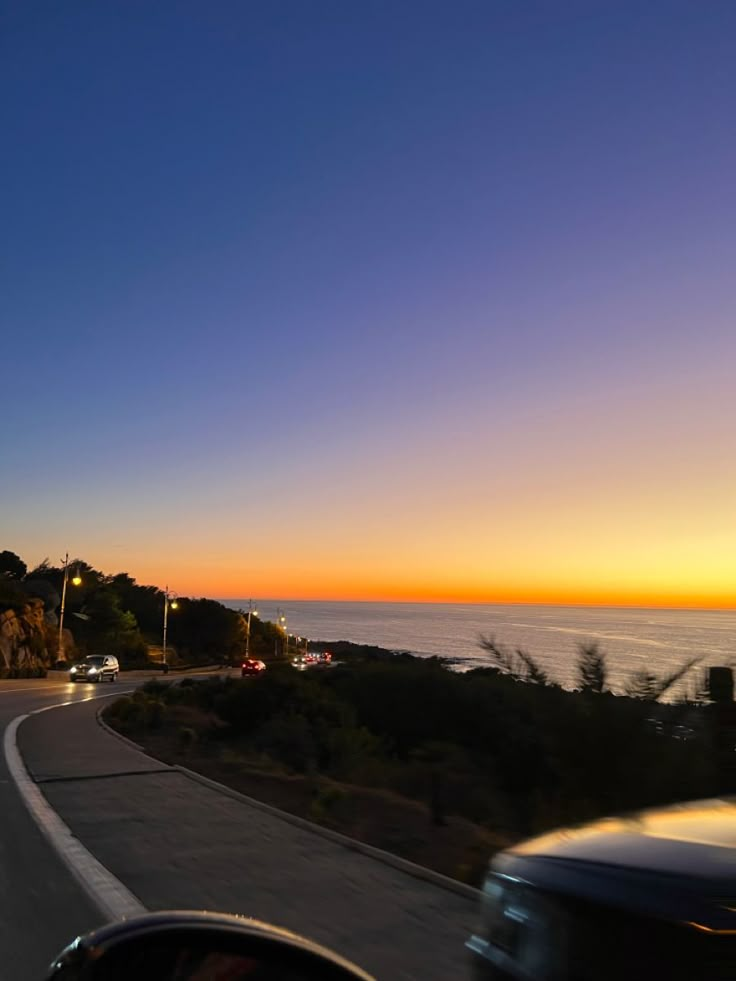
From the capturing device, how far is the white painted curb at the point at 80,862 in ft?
22.1

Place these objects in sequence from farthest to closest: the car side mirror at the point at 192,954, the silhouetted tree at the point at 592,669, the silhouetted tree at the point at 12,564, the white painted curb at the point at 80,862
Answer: the silhouetted tree at the point at 12,564 < the silhouetted tree at the point at 592,669 < the white painted curb at the point at 80,862 < the car side mirror at the point at 192,954

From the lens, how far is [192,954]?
7.06ft

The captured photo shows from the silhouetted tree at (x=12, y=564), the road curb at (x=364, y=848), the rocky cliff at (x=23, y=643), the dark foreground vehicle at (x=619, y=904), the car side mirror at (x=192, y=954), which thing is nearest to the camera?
the car side mirror at (x=192, y=954)

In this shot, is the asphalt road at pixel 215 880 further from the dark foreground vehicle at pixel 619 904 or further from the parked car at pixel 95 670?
the parked car at pixel 95 670

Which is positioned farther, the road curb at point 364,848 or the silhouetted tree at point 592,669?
the silhouetted tree at point 592,669

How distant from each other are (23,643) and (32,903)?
187ft

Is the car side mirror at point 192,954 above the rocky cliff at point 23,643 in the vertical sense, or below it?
above

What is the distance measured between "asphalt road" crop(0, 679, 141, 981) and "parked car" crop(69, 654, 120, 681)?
40107 mm

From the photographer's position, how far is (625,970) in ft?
8.91

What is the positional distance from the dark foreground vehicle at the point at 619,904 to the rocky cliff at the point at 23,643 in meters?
52.9

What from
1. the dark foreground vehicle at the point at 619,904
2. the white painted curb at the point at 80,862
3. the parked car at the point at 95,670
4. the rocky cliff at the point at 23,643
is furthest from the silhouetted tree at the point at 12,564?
the dark foreground vehicle at the point at 619,904

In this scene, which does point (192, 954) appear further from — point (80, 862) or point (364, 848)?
point (364, 848)

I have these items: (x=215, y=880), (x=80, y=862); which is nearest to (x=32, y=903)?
(x=80, y=862)

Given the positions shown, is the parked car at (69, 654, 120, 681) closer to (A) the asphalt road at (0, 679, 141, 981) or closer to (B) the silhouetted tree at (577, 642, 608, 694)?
(A) the asphalt road at (0, 679, 141, 981)
